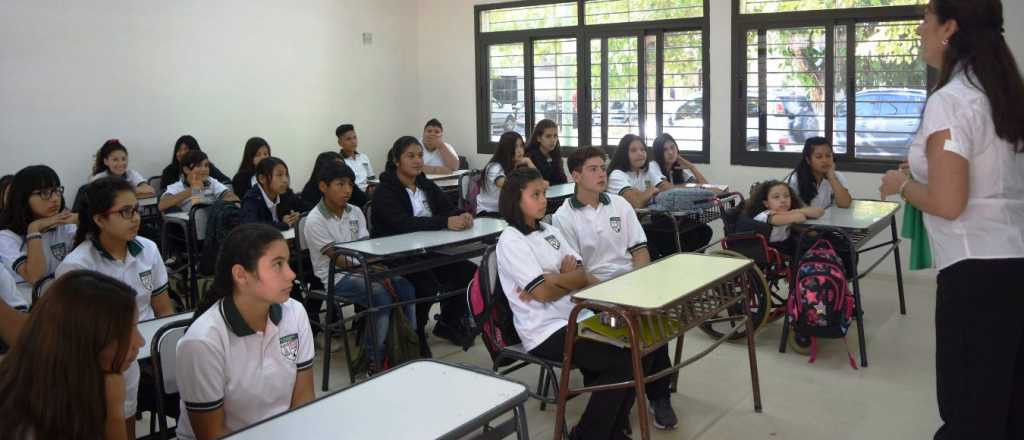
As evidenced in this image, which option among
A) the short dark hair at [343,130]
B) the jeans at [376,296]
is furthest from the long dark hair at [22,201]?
the short dark hair at [343,130]

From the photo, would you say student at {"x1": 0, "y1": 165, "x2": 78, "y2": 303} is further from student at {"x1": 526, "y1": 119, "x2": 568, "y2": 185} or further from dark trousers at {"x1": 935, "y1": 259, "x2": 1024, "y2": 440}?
student at {"x1": 526, "y1": 119, "x2": 568, "y2": 185}

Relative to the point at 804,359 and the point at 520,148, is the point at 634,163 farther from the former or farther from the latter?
the point at 804,359

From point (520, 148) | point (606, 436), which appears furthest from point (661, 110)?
point (606, 436)

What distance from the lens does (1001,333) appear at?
1.96 meters

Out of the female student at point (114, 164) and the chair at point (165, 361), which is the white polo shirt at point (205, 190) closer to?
the female student at point (114, 164)

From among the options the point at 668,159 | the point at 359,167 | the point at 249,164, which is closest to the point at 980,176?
the point at 668,159

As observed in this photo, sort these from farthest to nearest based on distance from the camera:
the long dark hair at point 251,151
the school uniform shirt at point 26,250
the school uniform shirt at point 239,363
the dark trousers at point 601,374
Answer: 1. the long dark hair at point 251,151
2. the school uniform shirt at point 26,250
3. the dark trousers at point 601,374
4. the school uniform shirt at point 239,363

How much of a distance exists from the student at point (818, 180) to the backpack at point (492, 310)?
246cm

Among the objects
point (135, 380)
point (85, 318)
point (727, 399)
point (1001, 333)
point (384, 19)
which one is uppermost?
point (384, 19)

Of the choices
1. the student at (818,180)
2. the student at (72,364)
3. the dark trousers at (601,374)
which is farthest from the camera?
the student at (818,180)

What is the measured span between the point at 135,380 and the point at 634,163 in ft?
12.1

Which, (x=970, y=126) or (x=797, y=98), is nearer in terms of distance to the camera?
(x=970, y=126)

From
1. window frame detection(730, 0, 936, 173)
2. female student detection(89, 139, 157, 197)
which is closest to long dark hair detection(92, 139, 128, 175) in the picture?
female student detection(89, 139, 157, 197)

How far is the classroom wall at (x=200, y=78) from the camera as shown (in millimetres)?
5672
